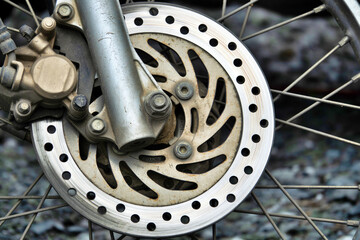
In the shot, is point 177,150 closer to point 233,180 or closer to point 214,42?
point 233,180

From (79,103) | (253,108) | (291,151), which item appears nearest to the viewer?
(79,103)

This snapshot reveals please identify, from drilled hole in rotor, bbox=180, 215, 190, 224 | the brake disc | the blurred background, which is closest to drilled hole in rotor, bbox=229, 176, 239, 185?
the brake disc

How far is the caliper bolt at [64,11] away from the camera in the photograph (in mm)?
1132

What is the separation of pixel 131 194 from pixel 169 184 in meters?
0.08

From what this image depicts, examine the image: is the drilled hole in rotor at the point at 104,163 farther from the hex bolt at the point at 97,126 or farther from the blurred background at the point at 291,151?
the blurred background at the point at 291,151

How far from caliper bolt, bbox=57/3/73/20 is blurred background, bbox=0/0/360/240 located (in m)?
0.75

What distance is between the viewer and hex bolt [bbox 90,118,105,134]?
1096 millimetres

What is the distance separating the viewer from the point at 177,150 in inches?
44.9

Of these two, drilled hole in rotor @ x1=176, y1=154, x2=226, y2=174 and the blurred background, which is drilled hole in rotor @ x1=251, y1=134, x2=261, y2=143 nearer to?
drilled hole in rotor @ x1=176, y1=154, x2=226, y2=174

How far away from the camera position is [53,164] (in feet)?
3.66

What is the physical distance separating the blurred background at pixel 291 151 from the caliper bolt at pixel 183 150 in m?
0.72

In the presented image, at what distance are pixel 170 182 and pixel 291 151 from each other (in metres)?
1.38

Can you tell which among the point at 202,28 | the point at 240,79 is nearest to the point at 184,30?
the point at 202,28

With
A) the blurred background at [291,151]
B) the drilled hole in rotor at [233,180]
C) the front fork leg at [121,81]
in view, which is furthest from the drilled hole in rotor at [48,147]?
the blurred background at [291,151]
